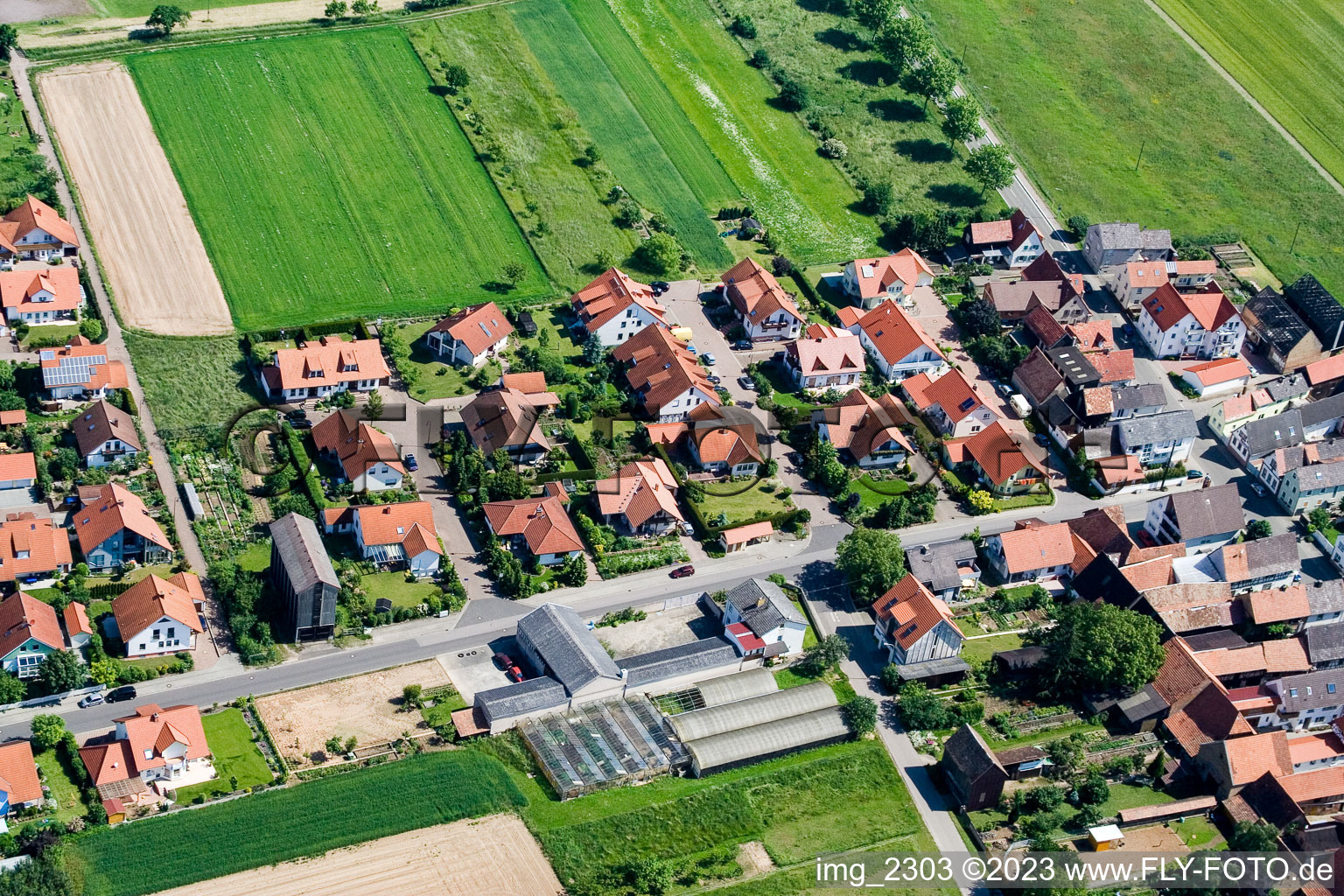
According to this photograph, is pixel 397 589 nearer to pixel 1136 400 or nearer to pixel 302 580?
pixel 302 580

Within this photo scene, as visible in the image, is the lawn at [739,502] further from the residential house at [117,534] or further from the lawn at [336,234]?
the residential house at [117,534]

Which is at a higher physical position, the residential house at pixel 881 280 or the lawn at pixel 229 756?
the residential house at pixel 881 280

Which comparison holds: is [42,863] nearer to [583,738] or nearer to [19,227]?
[583,738]

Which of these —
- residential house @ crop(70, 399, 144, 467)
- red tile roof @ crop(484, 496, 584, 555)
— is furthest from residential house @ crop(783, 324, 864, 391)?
residential house @ crop(70, 399, 144, 467)

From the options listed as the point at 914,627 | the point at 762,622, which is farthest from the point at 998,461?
the point at 762,622

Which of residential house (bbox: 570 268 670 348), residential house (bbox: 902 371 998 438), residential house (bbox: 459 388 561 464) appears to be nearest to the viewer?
residential house (bbox: 459 388 561 464)

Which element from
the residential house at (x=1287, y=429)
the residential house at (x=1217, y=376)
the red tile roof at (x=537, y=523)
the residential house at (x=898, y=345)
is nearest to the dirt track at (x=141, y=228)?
the red tile roof at (x=537, y=523)

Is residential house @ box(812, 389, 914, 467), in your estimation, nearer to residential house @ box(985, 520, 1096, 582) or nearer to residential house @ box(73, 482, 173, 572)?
residential house @ box(985, 520, 1096, 582)

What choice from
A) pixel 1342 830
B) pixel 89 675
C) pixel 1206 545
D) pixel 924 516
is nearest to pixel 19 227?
pixel 89 675
